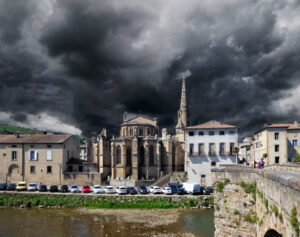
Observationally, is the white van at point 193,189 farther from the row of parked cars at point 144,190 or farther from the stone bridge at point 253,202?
the stone bridge at point 253,202

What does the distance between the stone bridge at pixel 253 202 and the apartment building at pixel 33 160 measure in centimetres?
4483

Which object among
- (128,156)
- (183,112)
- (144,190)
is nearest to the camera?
(144,190)

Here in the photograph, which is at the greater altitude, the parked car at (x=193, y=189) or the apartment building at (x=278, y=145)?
the apartment building at (x=278, y=145)

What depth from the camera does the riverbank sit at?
39.0 m

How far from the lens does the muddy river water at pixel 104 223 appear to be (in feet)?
92.6

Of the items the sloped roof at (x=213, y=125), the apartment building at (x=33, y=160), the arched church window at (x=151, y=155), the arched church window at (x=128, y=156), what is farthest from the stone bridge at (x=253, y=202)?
the arched church window at (x=128, y=156)

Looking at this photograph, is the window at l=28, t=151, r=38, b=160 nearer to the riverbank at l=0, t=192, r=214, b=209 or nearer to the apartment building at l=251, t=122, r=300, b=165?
the riverbank at l=0, t=192, r=214, b=209

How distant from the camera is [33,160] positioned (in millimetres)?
54781

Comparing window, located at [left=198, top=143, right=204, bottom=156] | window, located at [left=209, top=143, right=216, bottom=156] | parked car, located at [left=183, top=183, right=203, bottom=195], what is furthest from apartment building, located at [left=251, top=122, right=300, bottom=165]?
parked car, located at [left=183, top=183, right=203, bottom=195]

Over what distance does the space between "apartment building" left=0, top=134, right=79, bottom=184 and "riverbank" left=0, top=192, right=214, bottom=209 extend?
961 centimetres

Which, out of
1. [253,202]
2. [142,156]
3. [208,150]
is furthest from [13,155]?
[253,202]

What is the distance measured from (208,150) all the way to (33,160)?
113 feet

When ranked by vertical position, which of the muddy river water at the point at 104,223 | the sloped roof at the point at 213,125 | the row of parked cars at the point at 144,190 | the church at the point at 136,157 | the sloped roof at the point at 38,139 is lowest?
the muddy river water at the point at 104,223

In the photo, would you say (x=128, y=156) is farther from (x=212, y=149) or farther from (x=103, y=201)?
(x=103, y=201)
